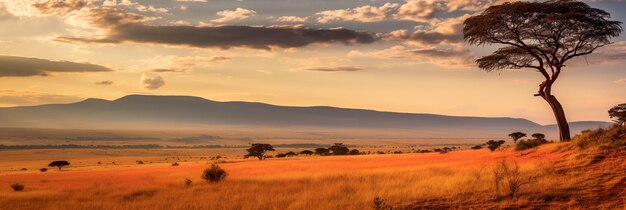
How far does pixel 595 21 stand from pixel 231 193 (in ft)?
77.5


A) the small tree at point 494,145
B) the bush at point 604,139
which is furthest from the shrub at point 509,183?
the small tree at point 494,145

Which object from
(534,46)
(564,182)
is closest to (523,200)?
(564,182)

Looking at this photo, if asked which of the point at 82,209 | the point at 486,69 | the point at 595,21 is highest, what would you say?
the point at 595,21

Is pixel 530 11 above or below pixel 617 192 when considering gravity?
above

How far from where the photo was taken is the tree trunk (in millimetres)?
30266

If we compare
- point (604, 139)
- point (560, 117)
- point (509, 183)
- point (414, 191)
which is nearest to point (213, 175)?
point (414, 191)

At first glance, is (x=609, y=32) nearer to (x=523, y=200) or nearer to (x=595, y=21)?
(x=595, y=21)

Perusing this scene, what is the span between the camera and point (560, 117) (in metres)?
30.4

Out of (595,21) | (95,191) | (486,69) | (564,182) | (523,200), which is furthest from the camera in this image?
(486,69)

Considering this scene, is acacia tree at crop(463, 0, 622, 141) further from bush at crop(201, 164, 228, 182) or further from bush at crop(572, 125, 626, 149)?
A: bush at crop(201, 164, 228, 182)

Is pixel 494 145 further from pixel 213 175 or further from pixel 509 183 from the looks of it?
pixel 509 183

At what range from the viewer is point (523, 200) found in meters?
15.5

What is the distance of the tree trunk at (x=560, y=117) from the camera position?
99.3 ft

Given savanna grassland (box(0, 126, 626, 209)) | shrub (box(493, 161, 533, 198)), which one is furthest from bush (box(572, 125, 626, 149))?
shrub (box(493, 161, 533, 198))
